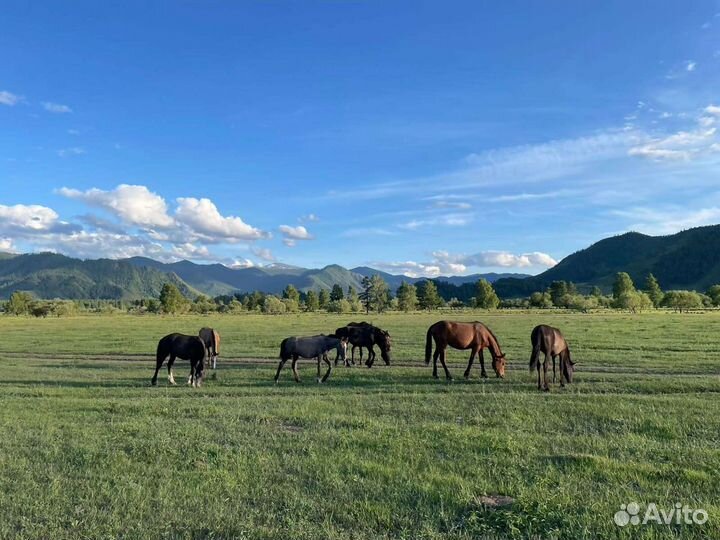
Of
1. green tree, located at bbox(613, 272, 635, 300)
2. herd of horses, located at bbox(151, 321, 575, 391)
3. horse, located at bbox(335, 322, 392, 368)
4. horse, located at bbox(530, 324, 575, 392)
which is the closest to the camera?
horse, located at bbox(530, 324, 575, 392)

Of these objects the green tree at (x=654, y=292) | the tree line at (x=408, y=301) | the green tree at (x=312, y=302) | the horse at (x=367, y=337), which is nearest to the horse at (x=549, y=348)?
the horse at (x=367, y=337)

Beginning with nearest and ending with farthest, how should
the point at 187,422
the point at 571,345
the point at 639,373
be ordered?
the point at 187,422 < the point at 639,373 < the point at 571,345

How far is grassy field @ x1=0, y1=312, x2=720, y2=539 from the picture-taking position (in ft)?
18.3

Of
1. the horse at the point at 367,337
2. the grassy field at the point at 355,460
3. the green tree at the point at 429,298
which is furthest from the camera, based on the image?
the green tree at the point at 429,298

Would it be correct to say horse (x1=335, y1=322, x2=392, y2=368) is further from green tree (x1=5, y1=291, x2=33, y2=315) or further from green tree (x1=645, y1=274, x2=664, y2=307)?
green tree (x1=5, y1=291, x2=33, y2=315)

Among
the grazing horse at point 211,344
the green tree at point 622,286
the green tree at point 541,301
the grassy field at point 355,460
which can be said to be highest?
the green tree at point 622,286

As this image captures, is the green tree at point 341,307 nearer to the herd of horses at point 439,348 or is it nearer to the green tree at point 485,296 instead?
the green tree at point 485,296

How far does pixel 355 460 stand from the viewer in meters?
7.74

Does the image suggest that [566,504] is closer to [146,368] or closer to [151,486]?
[151,486]

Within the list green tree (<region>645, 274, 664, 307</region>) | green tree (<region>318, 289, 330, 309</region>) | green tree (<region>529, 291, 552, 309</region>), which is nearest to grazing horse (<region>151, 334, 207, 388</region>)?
green tree (<region>645, 274, 664, 307</region>)

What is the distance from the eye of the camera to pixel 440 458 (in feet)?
25.9

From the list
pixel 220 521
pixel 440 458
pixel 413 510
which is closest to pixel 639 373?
pixel 440 458

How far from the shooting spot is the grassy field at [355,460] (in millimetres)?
5578

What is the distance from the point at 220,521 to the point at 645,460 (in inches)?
265
